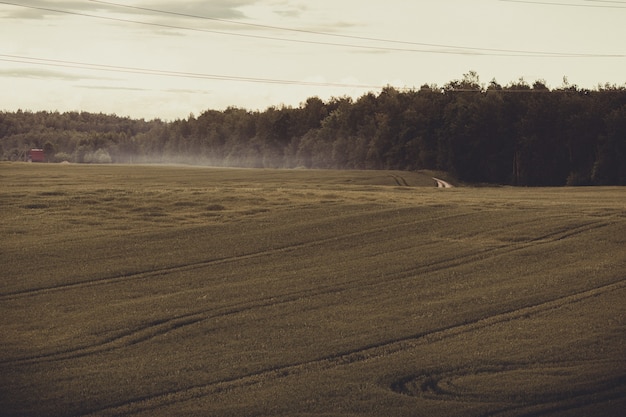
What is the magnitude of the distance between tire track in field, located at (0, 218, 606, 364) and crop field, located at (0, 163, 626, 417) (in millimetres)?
117

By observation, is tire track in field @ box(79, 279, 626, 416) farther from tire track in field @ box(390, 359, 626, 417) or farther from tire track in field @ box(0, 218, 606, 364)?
tire track in field @ box(0, 218, 606, 364)

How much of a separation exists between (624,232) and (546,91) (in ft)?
302

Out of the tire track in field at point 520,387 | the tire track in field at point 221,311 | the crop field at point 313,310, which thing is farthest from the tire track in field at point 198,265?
the tire track in field at point 520,387

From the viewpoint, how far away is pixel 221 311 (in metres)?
31.7

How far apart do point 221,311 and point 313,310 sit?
10.9ft

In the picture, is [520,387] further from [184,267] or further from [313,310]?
[184,267]

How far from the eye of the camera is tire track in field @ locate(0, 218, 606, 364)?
27.5 metres

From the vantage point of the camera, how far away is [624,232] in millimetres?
45750

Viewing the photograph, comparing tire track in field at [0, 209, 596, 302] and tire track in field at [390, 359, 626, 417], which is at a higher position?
tire track in field at [0, 209, 596, 302]

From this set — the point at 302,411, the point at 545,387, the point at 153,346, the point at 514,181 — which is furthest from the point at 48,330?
the point at 514,181

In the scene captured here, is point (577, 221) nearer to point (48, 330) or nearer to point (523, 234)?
point (523, 234)

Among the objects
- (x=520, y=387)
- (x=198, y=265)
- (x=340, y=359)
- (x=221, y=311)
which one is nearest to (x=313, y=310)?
(x=221, y=311)

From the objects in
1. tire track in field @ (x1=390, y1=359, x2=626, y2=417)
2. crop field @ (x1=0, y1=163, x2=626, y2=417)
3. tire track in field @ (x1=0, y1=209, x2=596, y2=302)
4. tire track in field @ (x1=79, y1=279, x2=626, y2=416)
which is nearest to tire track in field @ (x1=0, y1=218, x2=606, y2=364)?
crop field @ (x1=0, y1=163, x2=626, y2=417)

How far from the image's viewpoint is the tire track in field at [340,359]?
2273 cm
